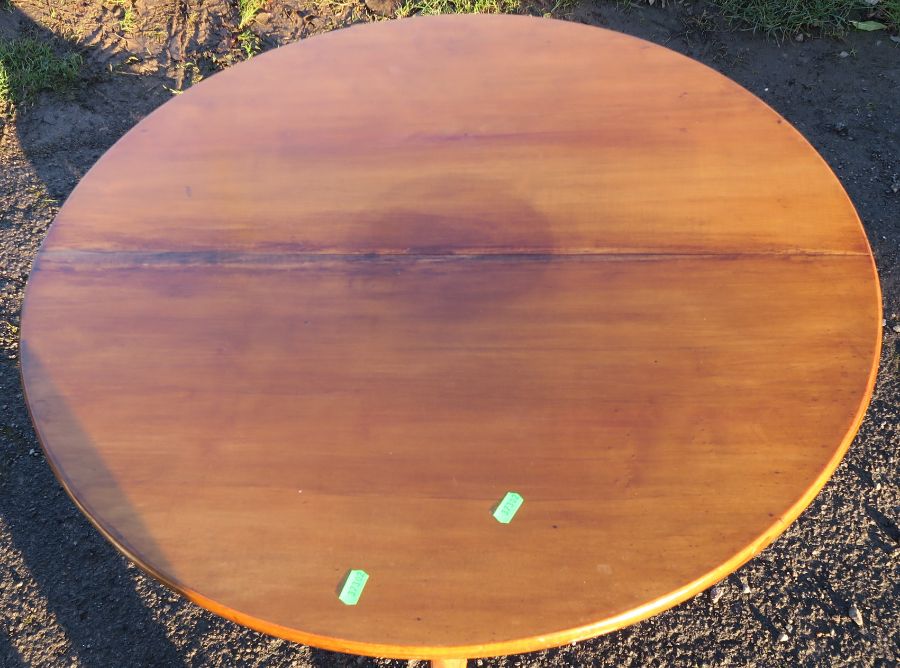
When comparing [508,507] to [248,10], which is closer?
[508,507]

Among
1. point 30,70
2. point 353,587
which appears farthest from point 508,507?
point 30,70

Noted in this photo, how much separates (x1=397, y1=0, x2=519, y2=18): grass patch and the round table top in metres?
1.60

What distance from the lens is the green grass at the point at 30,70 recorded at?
3055mm

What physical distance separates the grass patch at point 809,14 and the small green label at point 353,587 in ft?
A: 9.97

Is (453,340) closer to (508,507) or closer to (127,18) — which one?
(508,507)

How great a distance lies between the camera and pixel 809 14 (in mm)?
3029

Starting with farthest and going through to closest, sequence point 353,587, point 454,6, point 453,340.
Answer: point 454,6 → point 453,340 → point 353,587

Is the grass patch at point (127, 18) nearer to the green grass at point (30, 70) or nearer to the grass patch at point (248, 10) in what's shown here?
the green grass at point (30, 70)

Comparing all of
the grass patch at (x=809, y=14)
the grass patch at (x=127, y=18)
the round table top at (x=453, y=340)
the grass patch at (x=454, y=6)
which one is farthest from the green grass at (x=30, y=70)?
the grass patch at (x=809, y=14)

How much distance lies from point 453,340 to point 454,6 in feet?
8.19

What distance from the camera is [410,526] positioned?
1.02 metres

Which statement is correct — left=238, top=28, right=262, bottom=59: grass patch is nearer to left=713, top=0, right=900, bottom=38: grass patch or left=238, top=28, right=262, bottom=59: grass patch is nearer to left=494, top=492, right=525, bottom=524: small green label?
left=713, top=0, right=900, bottom=38: grass patch

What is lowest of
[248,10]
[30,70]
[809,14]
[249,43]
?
[30,70]

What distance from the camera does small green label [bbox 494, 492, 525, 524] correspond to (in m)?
1.02
